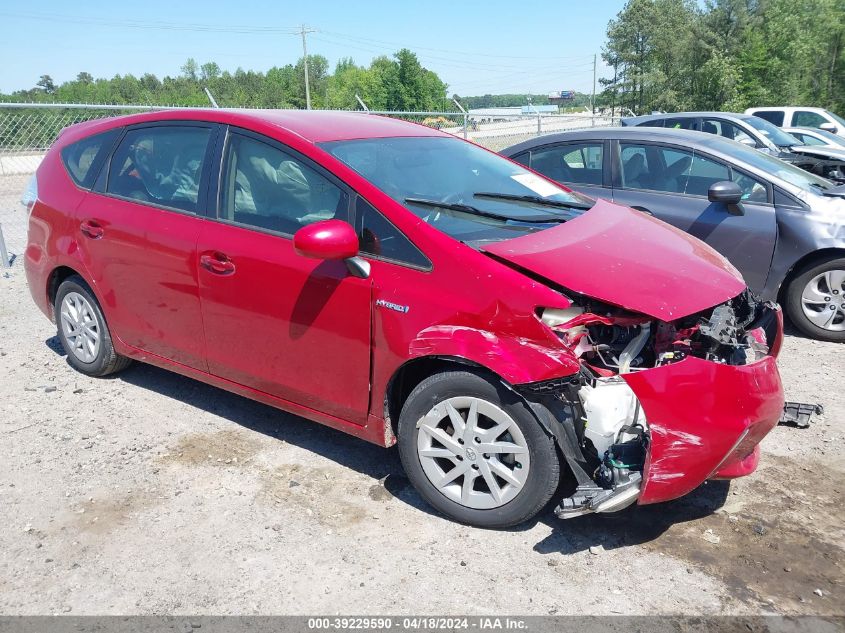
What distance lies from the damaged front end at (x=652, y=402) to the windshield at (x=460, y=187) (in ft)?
2.28

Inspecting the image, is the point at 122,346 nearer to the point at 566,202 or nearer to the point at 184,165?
the point at 184,165

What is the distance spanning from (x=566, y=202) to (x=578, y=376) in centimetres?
156

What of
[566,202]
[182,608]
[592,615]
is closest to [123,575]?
[182,608]

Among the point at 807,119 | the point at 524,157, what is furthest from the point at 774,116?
the point at 524,157

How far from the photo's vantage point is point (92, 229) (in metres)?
4.31

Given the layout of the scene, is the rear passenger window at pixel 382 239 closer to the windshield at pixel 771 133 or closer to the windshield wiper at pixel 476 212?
the windshield wiper at pixel 476 212

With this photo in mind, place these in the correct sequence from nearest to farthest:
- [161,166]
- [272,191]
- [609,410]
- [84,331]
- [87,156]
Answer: [609,410]
[272,191]
[161,166]
[87,156]
[84,331]

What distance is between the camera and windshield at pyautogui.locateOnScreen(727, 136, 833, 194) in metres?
5.84

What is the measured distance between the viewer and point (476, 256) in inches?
117

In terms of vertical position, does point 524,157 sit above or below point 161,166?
below

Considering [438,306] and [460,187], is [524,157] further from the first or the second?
[438,306]

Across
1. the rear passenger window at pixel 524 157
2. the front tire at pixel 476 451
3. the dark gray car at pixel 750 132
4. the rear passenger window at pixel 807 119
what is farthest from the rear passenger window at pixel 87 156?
the rear passenger window at pixel 807 119

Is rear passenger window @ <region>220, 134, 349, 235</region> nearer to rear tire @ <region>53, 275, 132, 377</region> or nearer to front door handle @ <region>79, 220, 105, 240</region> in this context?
front door handle @ <region>79, 220, 105, 240</region>

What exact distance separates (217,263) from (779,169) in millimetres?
4909
